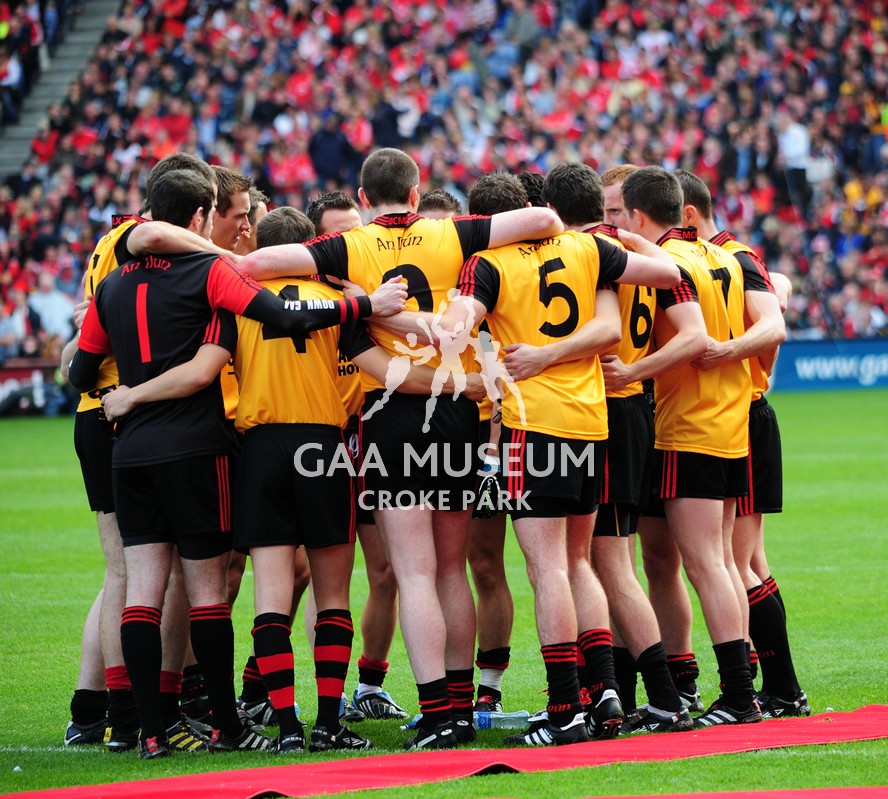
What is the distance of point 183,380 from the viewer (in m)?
6.05

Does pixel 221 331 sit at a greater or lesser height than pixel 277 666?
greater

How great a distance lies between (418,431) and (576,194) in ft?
4.67

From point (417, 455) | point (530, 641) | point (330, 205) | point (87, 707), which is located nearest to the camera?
point (417, 455)

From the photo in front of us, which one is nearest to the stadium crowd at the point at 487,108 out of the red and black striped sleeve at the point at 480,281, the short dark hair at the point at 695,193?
the short dark hair at the point at 695,193

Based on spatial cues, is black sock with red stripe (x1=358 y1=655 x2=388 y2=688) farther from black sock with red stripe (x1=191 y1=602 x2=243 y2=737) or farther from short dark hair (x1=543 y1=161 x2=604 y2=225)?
short dark hair (x1=543 y1=161 x2=604 y2=225)

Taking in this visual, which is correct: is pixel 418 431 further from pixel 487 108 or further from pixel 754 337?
pixel 487 108

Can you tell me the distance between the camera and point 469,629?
6.46 m

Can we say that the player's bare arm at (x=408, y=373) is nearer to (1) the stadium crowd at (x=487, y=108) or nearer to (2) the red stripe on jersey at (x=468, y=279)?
(2) the red stripe on jersey at (x=468, y=279)

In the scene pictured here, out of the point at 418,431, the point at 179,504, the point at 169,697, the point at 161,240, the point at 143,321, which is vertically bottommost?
the point at 169,697

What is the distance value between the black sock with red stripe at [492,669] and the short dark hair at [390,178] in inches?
91.5

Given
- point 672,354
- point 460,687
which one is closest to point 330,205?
point 672,354

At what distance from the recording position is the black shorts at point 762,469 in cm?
706

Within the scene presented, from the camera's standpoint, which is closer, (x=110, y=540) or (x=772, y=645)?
(x=110, y=540)

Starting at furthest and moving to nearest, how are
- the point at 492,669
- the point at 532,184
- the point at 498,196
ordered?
the point at 532,184 → the point at 492,669 → the point at 498,196
